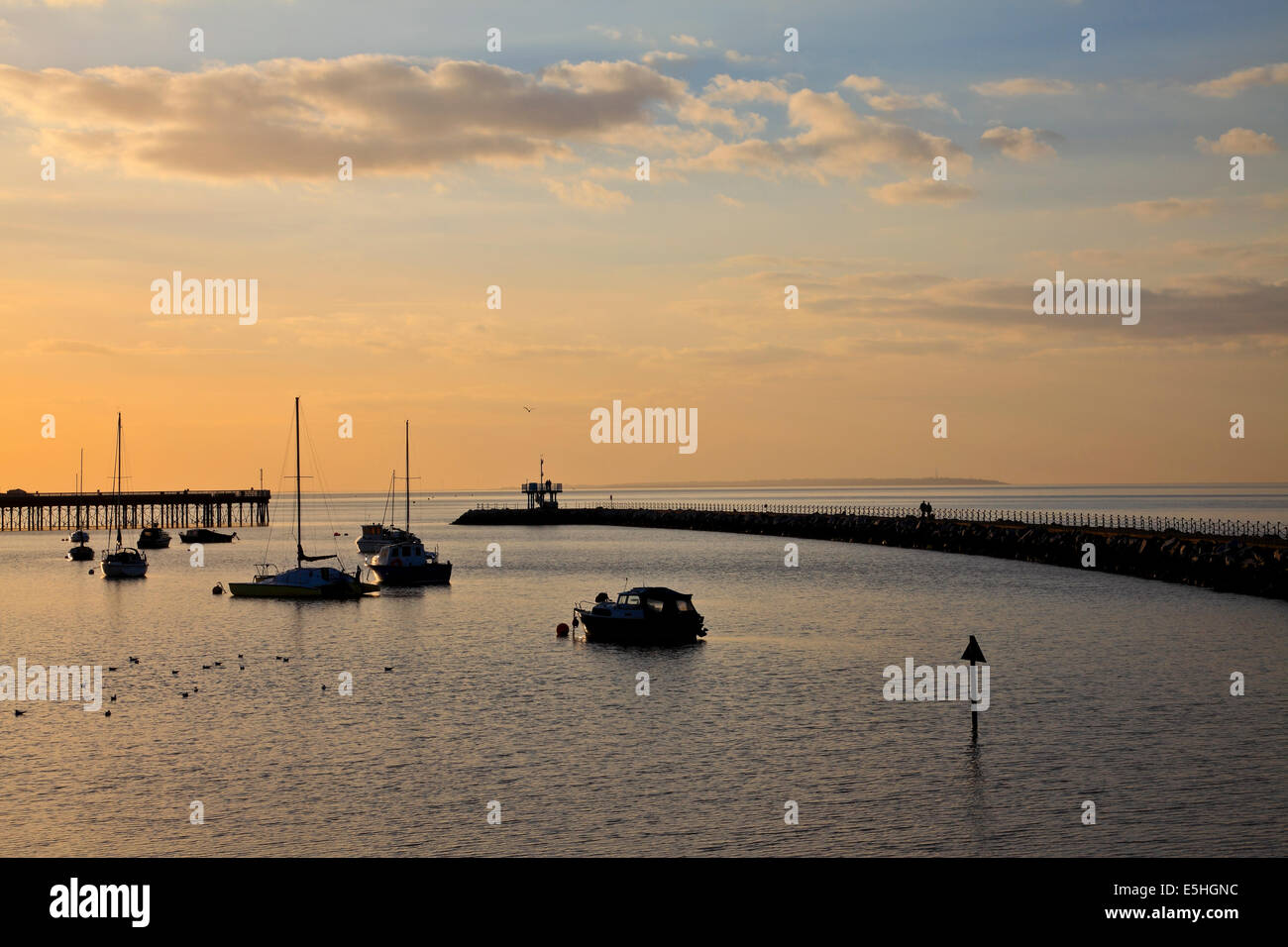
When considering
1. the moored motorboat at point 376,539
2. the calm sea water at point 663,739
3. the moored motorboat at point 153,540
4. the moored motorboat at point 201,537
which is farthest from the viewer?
the moored motorboat at point 201,537

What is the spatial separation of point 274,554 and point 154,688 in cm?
12282

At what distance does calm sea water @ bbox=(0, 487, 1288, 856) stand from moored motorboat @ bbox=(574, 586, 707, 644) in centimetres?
126

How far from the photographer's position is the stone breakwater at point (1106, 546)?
83.8 m

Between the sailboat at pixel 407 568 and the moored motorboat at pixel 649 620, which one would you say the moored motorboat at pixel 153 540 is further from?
the moored motorboat at pixel 649 620

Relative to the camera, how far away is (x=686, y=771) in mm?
31312

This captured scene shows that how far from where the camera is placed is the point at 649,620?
5888 cm

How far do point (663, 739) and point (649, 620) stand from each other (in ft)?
75.4

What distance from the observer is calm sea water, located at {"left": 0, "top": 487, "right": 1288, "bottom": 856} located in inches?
1012

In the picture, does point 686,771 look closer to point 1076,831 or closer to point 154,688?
point 1076,831

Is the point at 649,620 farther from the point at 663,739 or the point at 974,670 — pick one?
the point at 974,670

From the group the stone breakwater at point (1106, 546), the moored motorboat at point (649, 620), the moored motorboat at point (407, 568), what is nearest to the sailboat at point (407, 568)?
the moored motorboat at point (407, 568)

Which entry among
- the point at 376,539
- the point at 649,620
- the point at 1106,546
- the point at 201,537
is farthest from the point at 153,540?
the point at 1106,546

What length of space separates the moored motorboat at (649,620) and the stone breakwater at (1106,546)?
4410 centimetres
